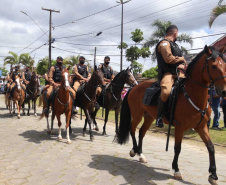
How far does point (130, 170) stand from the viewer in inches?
198

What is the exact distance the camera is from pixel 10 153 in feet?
20.2

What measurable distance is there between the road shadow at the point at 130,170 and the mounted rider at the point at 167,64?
41.6 inches

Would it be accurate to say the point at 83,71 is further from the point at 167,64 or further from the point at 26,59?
the point at 26,59

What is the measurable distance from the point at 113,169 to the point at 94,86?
3792mm

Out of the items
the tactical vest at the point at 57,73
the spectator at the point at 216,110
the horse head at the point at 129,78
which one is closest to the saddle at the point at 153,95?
the horse head at the point at 129,78

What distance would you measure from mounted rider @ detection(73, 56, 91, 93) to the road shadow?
3.91m

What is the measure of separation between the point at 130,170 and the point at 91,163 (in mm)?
985

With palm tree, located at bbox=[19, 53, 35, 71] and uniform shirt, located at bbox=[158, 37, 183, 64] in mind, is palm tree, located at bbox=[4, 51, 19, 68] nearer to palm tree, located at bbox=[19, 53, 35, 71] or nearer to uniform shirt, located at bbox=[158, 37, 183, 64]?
palm tree, located at bbox=[19, 53, 35, 71]

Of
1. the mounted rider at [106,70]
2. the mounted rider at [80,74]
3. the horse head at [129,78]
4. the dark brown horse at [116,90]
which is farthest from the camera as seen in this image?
the mounted rider at [106,70]

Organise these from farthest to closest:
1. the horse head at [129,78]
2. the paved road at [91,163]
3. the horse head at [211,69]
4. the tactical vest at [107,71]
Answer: the tactical vest at [107,71] → the horse head at [129,78] → the paved road at [91,163] → the horse head at [211,69]

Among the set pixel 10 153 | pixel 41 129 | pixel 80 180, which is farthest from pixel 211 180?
pixel 41 129

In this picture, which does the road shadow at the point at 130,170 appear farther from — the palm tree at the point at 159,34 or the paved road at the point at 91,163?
the palm tree at the point at 159,34

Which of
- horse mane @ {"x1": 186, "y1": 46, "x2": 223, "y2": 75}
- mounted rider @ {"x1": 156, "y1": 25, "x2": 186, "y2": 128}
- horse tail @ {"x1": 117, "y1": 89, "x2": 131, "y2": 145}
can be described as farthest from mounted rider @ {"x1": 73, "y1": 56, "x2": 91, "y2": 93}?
horse mane @ {"x1": 186, "y1": 46, "x2": 223, "y2": 75}

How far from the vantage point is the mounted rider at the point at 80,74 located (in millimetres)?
9023
